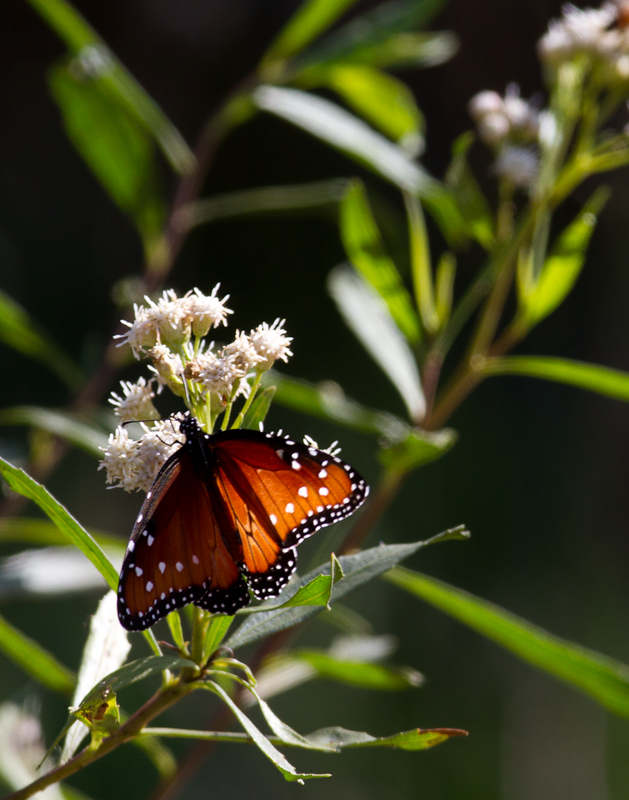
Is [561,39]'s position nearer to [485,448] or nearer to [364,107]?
[364,107]

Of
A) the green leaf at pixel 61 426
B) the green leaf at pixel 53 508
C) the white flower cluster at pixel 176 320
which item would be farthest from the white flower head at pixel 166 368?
the green leaf at pixel 61 426

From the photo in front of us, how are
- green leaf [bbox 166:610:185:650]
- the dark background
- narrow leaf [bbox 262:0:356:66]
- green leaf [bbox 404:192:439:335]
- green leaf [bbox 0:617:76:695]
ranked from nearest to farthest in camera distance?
green leaf [bbox 166:610:185:650], green leaf [bbox 0:617:76:695], green leaf [bbox 404:192:439:335], narrow leaf [bbox 262:0:356:66], the dark background

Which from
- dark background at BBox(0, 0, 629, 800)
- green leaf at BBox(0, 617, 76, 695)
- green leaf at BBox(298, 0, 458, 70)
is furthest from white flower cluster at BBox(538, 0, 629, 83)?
dark background at BBox(0, 0, 629, 800)

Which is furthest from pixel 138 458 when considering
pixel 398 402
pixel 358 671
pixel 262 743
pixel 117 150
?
pixel 398 402

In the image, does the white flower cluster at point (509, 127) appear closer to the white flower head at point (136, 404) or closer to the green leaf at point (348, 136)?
the green leaf at point (348, 136)

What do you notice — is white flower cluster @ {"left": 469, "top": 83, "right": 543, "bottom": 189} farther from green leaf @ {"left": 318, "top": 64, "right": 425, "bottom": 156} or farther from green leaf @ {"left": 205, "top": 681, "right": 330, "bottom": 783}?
green leaf @ {"left": 205, "top": 681, "right": 330, "bottom": 783}

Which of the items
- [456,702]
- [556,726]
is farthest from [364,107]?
[556,726]

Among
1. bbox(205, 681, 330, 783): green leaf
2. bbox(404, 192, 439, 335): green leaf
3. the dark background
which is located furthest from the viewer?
the dark background

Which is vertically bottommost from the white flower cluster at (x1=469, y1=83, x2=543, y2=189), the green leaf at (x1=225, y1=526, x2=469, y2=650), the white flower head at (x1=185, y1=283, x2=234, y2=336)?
the green leaf at (x1=225, y1=526, x2=469, y2=650)
